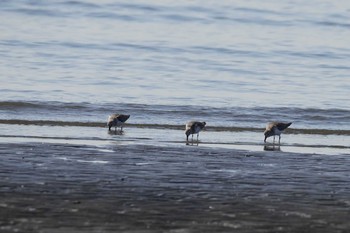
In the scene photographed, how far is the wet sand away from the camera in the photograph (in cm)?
1136

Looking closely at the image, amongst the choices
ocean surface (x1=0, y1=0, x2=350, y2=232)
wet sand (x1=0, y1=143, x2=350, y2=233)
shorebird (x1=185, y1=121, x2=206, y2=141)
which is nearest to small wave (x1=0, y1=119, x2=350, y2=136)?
ocean surface (x1=0, y1=0, x2=350, y2=232)

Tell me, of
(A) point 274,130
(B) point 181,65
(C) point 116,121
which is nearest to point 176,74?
(B) point 181,65

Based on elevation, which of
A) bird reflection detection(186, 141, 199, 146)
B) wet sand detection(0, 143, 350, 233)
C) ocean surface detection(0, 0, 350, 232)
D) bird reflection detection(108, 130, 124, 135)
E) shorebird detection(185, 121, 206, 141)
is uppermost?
ocean surface detection(0, 0, 350, 232)

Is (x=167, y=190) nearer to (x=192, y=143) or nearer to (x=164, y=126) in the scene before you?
(x=192, y=143)

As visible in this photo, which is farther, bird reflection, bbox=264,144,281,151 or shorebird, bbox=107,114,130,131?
shorebird, bbox=107,114,130,131

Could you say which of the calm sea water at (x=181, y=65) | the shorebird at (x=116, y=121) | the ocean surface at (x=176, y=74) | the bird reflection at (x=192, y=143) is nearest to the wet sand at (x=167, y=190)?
the ocean surface at (x=176, y=74)

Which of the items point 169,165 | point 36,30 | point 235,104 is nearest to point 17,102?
point 235,104

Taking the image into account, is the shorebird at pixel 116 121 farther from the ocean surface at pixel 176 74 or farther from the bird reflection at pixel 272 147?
the bird reflection at pixel 272 147

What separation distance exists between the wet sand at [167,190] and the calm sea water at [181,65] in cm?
310

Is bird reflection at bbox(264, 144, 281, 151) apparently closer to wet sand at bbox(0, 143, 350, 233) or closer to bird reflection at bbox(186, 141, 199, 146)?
wet sand at bbox(0, 143, 350, 233)

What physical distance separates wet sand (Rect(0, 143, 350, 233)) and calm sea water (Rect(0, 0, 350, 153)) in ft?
10.2

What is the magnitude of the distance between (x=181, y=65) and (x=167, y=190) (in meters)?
19.6

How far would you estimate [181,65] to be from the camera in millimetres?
32594

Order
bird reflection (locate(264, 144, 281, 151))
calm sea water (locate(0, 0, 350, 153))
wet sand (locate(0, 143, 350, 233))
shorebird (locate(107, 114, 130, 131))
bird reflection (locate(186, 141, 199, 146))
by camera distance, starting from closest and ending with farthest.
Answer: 1. wet sand (locate(0, 143, 350, 233))
2. bird reflection (locate(264, 144, 281, 151))
3. bird reflection (locate(186, 141, 199, 146))
4. shorebird (locate(107, 114, 130, 131))
5. calm sea water (locate(0, 0, 350, 153))
